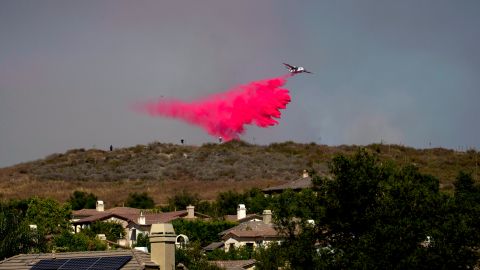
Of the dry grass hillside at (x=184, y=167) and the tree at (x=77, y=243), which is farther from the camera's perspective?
the dry grass hillside at (x=184, y=167)

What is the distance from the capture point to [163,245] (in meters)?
30.8

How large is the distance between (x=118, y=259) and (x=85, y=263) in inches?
42.0

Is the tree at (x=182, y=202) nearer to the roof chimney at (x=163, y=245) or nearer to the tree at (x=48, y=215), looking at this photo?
the tree at (x=48, y=215)

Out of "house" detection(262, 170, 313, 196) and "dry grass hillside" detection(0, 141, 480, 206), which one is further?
"dry grass hillside" detection(0, 141, 480, 206)

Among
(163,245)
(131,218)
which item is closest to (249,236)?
(131,218)

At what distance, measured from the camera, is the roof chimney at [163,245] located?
99.3 ft

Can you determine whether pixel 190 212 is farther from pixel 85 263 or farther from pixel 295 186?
pixel 85 263

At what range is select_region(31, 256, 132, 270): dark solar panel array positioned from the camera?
31.2 m

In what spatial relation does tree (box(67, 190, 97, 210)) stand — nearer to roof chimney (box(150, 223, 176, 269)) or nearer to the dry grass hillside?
the dry grass hillside

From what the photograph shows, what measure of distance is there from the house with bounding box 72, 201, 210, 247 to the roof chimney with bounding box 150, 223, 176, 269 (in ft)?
183

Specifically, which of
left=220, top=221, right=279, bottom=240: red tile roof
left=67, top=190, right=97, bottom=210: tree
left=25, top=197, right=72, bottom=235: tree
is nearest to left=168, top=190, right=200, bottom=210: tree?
left=67, top=190, right=97, bottom=210: tree

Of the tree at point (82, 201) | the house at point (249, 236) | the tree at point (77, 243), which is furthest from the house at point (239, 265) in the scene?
the tree at point (82, 201)

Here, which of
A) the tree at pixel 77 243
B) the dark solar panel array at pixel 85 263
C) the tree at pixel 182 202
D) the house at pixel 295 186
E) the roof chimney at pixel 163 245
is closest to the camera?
the roof chimney at pixel 163 245

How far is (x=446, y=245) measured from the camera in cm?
4644
